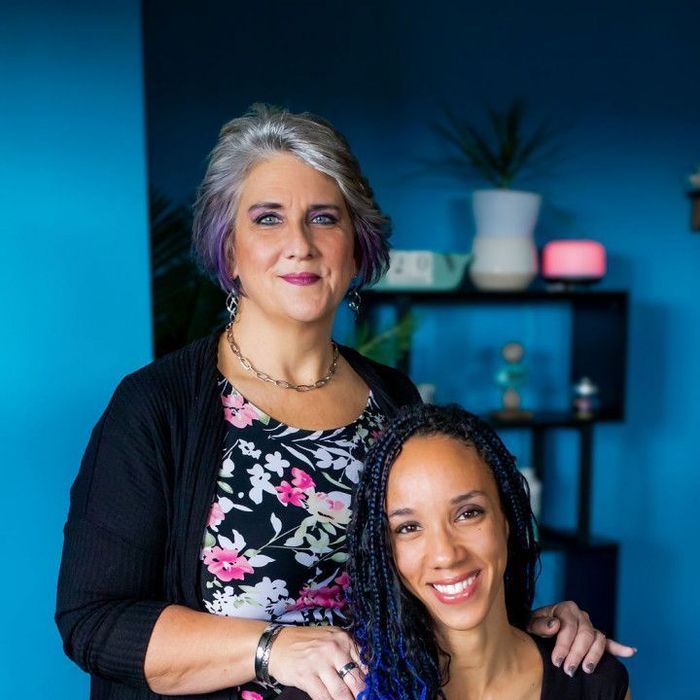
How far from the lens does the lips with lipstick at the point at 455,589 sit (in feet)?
4.19

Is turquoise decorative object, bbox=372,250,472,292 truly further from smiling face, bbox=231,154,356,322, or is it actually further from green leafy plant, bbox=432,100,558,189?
smiling face, bbox=231,154,356,322

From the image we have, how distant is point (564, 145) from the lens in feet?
11.2

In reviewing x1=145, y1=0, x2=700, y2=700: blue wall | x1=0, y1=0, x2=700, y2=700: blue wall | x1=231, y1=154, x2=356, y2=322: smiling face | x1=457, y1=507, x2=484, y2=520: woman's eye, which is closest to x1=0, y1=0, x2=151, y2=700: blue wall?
x1=0, y1=0, x2=700, y2=700: blue wall

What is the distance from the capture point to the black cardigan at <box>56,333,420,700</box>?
51.3 inches

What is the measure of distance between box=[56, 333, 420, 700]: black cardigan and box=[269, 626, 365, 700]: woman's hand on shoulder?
0.15m

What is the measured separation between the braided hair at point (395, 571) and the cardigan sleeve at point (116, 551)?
269 mm

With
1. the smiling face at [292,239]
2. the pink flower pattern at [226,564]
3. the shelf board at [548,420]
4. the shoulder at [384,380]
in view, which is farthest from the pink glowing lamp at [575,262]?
the pink flower pattern at [226,564]

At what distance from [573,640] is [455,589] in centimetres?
26

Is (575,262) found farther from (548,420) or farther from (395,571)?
(395,571)

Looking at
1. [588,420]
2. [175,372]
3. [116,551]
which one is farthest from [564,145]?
[116,551]

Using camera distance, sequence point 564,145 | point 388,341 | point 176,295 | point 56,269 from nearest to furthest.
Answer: point 56,269 → point 176,295 → point 388,341 → point 564,145

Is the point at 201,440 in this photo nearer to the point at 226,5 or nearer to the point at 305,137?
the point at 305,137

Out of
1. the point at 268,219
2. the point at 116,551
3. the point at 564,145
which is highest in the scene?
the point at 564,145

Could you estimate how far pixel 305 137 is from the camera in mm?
1445
